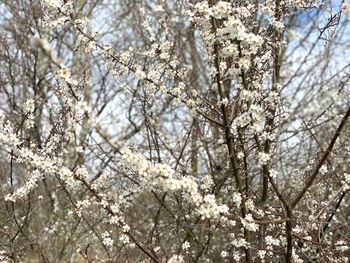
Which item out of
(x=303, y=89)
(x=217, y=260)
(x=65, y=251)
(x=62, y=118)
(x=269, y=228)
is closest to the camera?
(x=62, y=118)

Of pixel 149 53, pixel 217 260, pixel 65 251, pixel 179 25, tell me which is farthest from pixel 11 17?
pixel 149 53

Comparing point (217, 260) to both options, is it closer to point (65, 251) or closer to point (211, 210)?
point (65, 251)

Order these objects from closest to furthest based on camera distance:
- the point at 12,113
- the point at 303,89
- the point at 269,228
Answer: the point at 269,228
the point at 303,89
the point at 12,113

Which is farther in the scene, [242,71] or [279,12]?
[279,12]

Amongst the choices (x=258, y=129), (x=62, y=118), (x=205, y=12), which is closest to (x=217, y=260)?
(x=62, y=118)

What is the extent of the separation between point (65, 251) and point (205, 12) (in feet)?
20.8

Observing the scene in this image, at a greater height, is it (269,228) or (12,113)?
(12,113)

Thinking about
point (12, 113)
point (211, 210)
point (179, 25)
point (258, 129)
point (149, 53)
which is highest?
point (179, 25)

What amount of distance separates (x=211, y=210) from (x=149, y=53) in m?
1.52

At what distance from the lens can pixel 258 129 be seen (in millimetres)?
3426

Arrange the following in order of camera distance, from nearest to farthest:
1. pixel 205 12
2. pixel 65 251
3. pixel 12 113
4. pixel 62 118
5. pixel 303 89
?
pixel 205 12 < pixel 62 118 < pixel 303 89 < pixel 65 251 < pixel 12 113

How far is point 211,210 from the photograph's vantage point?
3045 millimetres

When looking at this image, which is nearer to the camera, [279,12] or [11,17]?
[279,12]

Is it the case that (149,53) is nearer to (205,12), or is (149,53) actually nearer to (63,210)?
(205,12)
